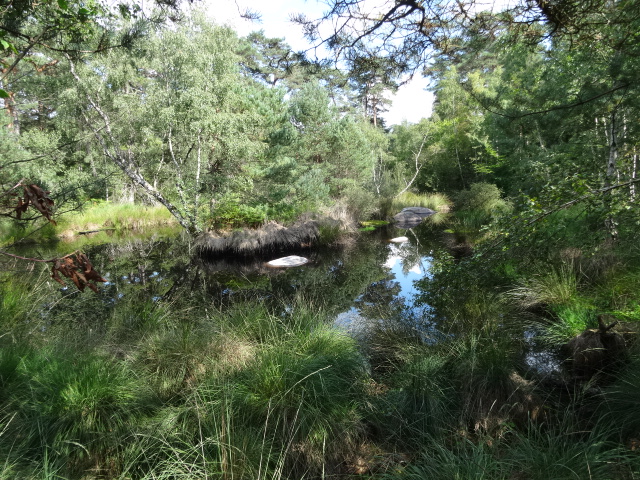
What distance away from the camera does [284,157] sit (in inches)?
501

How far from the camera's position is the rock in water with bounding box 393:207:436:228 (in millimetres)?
17495

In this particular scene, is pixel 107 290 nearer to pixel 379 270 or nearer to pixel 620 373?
pixel 379 270

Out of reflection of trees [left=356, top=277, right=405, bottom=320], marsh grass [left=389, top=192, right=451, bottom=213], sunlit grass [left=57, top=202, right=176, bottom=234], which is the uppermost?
sunlit grass [left=57, top=202, right=176, bottom=234]

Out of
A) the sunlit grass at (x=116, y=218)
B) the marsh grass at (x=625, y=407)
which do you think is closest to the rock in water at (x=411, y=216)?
the sunlit grass at (x=116, y=218)

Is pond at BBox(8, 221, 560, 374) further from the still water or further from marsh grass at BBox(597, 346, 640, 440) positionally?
marsh grass at BBox(597, 346, 640, 440)

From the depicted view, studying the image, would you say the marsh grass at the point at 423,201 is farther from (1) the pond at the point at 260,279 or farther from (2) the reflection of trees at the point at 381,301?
(2) the reflection of trees at the point at 381,301

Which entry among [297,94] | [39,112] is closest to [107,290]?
[297,94]

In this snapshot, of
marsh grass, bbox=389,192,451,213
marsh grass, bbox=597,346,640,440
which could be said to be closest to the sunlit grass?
marsh grass, bbox=389,192,451,213

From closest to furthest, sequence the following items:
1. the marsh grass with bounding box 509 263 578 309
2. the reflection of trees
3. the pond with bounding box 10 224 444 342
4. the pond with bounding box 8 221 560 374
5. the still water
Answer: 1. the pond with bounding box 8 221 560 374
2. the marsh grass with bounding box 509 263 578 309
3. the reflection of trees
4. the pond with bounding box 10 224 444 342
5. the still water

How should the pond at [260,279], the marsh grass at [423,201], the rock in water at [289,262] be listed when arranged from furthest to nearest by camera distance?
the marsh grass at [423,201], the rock in water at [289,262], the pond at [260,279]

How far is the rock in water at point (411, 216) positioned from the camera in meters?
17.5

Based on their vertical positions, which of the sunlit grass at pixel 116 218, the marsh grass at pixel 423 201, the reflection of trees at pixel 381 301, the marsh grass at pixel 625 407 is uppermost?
the sunlit grass at pixel 116 218

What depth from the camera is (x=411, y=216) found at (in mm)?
18328

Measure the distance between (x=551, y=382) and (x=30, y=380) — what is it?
3997mm
